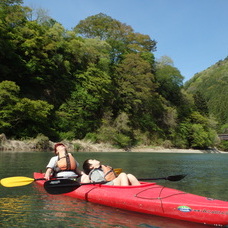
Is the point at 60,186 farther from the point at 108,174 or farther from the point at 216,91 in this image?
the point at 216,91

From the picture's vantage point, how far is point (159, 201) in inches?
206

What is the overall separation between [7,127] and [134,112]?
19876 millimetres

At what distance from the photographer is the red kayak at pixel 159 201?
4.72m

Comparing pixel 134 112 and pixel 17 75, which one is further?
pixel 134 112

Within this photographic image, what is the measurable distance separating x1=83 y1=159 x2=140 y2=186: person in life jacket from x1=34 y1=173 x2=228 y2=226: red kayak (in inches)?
9.7

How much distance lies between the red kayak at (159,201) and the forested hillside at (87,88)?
753 inches

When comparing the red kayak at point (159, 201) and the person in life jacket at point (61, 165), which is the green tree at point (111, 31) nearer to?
the person in life jacket at point (61, 165)

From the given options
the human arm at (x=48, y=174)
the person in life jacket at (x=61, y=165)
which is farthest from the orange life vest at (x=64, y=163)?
the human arm at (x=48, y=174)

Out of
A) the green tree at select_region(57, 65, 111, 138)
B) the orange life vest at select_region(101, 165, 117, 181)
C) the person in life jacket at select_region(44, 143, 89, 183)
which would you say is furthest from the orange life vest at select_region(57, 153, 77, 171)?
the green tree at select_region(57, 65, 111, 138)

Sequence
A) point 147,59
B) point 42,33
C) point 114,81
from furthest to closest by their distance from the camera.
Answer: point 147,59, point 114,81, point 42,33

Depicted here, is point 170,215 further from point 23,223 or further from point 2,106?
point 2,106

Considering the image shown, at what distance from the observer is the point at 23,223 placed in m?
4.88

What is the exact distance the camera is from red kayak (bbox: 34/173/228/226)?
4.72m

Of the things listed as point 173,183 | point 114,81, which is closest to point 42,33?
point 114,81
